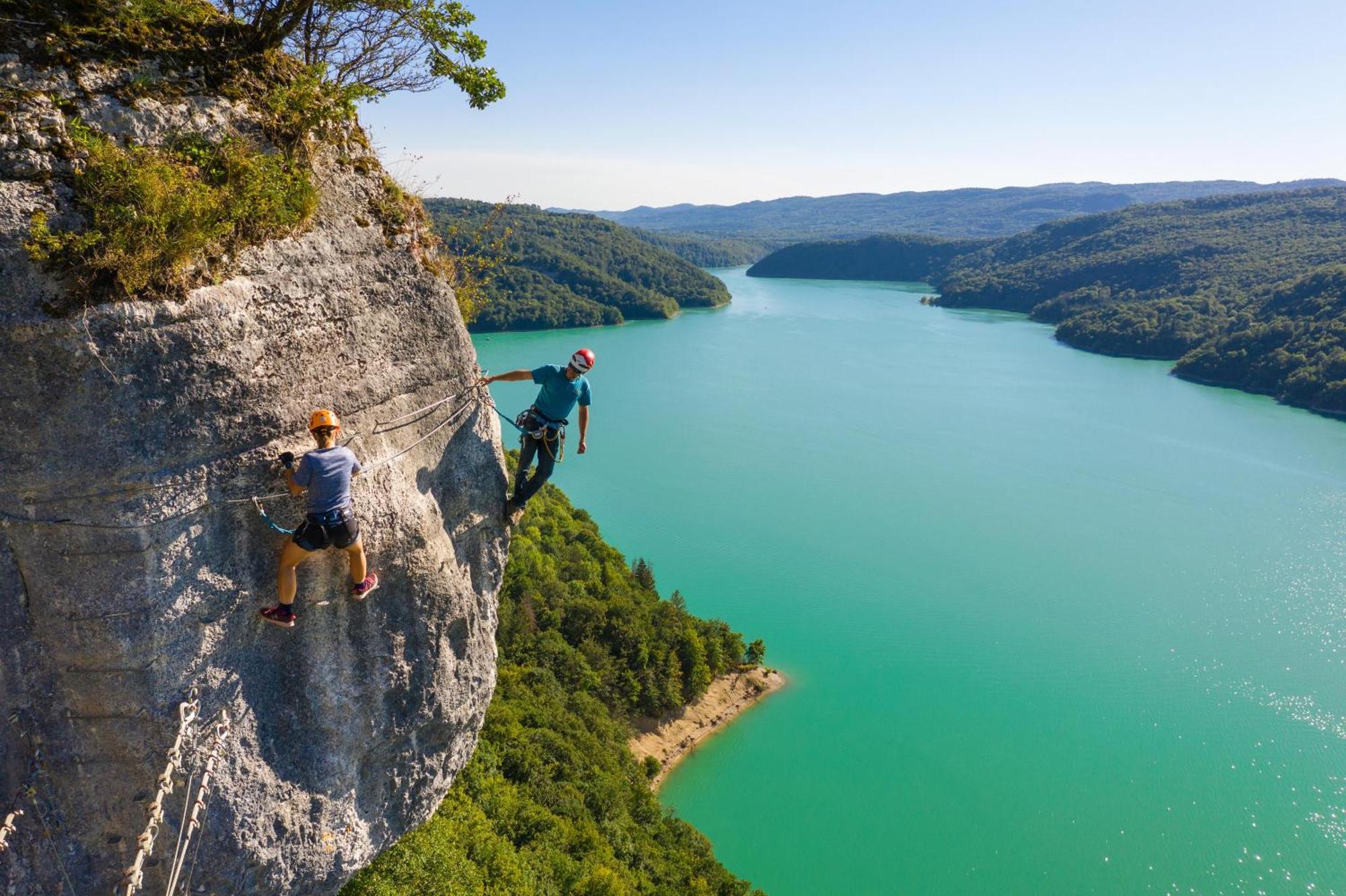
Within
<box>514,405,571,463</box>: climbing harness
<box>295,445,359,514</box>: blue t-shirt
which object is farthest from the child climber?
<box>514,405,571,463</box>: climbing harness

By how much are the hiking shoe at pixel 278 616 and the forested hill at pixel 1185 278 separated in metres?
77.8

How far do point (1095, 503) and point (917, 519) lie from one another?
36.4 feet

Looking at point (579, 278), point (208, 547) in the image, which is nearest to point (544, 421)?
point (208, 547)

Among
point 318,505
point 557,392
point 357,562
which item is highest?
point 557,392

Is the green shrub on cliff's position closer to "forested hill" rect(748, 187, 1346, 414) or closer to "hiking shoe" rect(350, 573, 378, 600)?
"hiking shoe" rect(350, 573, 378, 600)

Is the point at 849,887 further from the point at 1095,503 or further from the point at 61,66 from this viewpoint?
the point at 1095,503

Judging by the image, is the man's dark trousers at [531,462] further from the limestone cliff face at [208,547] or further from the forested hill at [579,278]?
the forested hill at [579,278]

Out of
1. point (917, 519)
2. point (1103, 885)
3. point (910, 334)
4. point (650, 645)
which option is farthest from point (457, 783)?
point (910, 334)

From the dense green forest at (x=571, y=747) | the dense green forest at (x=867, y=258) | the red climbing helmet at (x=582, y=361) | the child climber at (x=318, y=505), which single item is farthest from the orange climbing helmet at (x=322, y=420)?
the dense green forest at (x=867, y=258)

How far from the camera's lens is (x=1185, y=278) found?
320 feet

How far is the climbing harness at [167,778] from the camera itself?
3.92m

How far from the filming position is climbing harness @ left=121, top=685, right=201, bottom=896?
3924mm

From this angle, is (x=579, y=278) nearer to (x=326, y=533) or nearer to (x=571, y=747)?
(x=571, y=747)

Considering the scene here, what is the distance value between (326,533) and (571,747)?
656 inches
